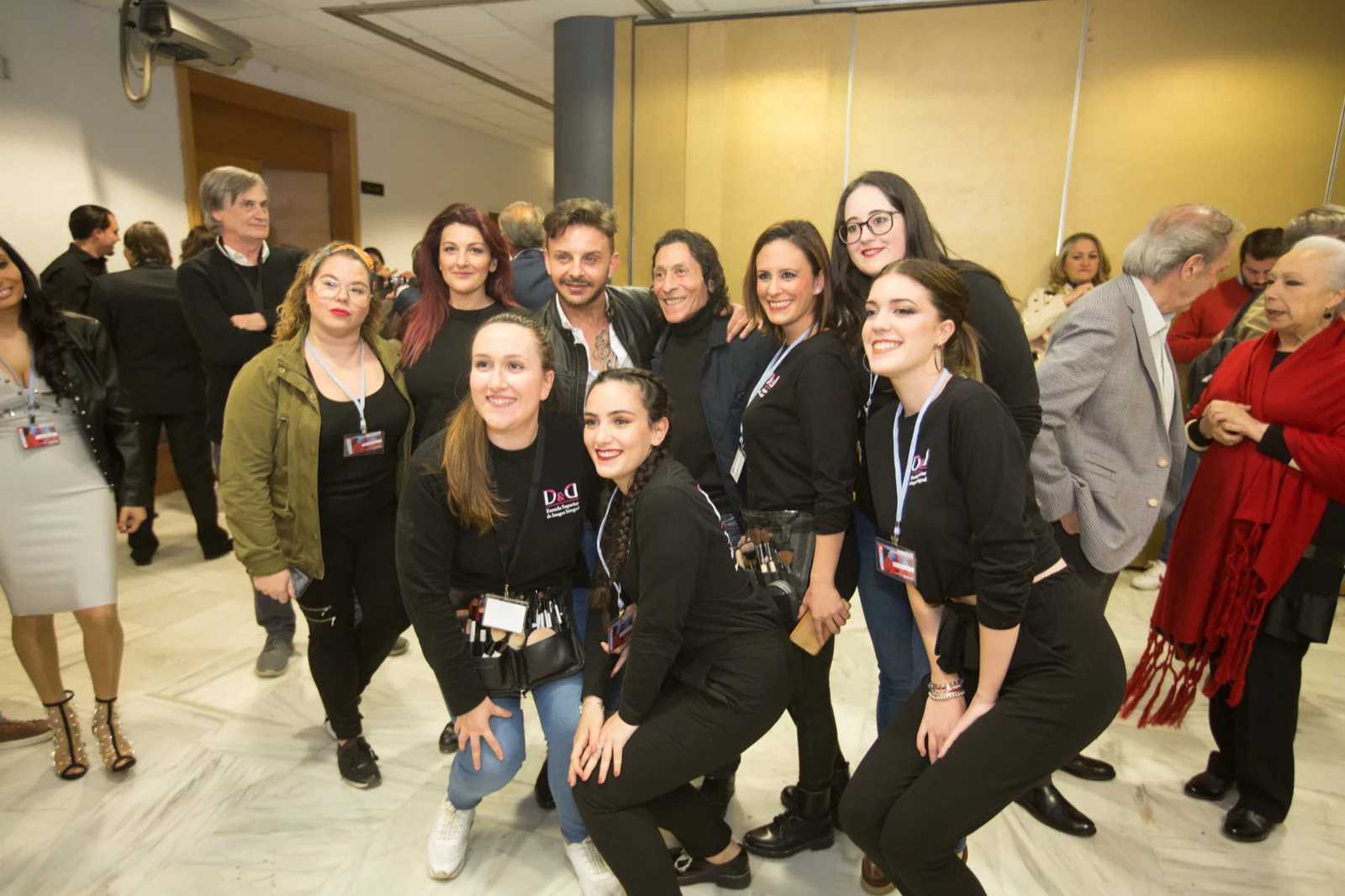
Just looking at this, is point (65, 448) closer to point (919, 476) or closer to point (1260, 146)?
point (919, 476)

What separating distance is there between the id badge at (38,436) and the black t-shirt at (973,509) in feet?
8.07

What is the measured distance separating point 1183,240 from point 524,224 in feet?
7.83

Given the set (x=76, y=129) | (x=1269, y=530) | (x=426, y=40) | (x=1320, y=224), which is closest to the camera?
(x=1269, y=530)

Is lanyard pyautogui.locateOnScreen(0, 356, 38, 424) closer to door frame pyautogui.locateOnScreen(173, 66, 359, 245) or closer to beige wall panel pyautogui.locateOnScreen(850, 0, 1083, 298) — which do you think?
door frame pyautogui.locateOnScreen(173, 66, 359, 245)

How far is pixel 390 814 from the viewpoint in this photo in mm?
2320

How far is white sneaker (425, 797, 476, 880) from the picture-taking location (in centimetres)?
205

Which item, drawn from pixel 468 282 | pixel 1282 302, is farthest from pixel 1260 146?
pixel 468 282

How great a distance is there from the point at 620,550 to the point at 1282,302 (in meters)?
1.96

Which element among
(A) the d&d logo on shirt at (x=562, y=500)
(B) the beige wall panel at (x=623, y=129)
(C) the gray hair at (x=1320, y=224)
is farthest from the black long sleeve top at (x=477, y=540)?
(B) the beige wall panel at (x=623, y=129)

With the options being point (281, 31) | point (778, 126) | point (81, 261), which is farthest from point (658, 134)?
point (81, 261)

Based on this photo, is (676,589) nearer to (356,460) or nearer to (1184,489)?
(356,460)

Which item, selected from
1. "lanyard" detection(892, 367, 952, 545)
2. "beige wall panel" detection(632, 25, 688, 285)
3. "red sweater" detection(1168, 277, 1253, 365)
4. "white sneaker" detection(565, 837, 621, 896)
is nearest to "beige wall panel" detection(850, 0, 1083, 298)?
"red sweater" detection(1168, 277, 1253, 365)

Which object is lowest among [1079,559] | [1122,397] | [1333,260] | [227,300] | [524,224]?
[1079,559]

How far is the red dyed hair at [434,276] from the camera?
245 centimetres
